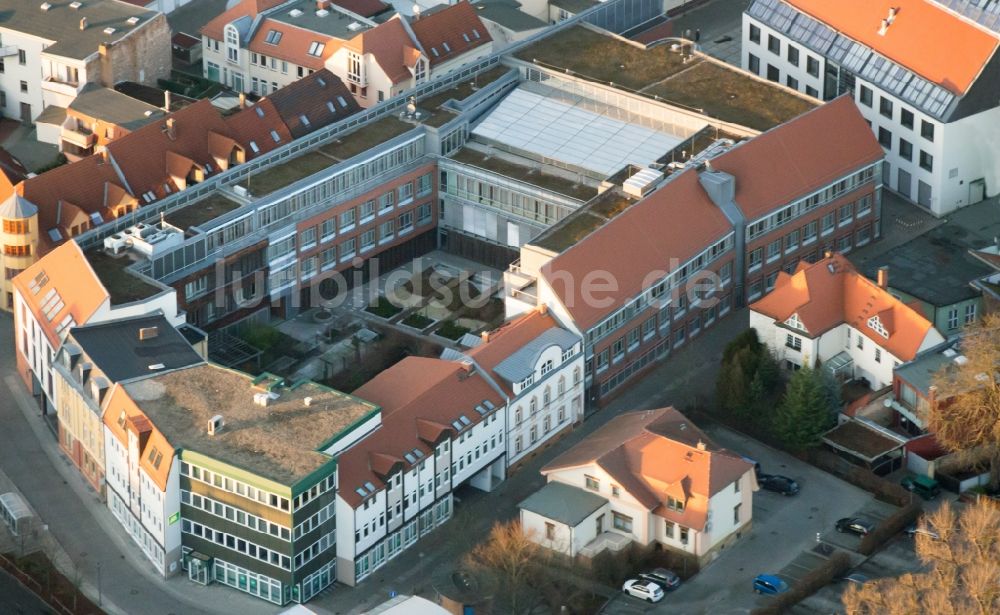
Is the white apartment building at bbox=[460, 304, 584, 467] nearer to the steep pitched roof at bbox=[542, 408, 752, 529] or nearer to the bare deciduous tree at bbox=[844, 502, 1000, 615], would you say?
the steep pitched roof at bbox=[542, 408, 752, 529]

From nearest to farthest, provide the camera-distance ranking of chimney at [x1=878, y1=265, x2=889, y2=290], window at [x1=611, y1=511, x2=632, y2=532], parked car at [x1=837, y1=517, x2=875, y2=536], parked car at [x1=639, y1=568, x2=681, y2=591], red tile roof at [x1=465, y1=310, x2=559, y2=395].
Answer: parked car at [x1=639, y1=568, x2=681, y2=591], window at [x1=611, y1=511, x2=632, y2=532], parked car at [x1=837, y1=517, x2=875, y2=536], red tile roof at [x1=465, y1=310, x2=559, y2=395], chimney at [x1=878, y1=265, x2=889, y2=290]

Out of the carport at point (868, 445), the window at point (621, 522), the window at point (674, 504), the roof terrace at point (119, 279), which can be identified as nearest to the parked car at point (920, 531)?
the carport at point (868, 445)

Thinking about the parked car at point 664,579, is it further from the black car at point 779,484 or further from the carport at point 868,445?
the carport at point 868,445

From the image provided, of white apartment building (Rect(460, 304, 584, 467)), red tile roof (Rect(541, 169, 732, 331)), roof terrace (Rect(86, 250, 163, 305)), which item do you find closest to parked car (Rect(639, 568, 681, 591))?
white apartment building (Rect(460, 304, 584, 467))

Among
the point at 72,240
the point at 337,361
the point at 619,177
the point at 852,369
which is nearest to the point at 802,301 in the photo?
the point at 852,369

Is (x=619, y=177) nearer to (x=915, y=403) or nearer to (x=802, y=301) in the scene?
(x=802, y=301)

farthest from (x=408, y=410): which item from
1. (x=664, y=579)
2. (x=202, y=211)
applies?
(x=202, y=211)
